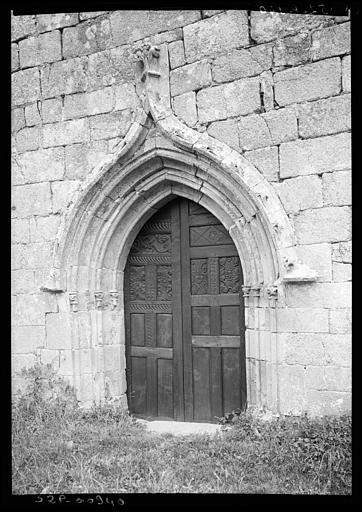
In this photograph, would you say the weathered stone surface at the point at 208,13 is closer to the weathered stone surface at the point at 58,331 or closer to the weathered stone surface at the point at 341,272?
the weathered stone surface at the point at 341,272

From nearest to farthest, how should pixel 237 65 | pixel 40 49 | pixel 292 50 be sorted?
pixel 292 50
pixel 237 65
pixel 40 49

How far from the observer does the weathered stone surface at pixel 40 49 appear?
5578mm

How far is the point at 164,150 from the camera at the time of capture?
201 inches

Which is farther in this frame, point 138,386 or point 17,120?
point 17,120

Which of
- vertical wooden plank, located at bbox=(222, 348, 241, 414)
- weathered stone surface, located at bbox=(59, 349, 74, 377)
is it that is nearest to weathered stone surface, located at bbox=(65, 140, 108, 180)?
weathered stone surface, located at bbox=(59, 349, 74, 377)

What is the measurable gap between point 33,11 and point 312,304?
3.16 m

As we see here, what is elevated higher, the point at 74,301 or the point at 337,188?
the point at 337,188

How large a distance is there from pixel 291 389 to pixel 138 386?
5.75 feet

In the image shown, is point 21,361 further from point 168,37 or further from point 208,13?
point 208,13

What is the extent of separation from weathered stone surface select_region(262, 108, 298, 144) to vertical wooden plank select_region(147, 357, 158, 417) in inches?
98.9

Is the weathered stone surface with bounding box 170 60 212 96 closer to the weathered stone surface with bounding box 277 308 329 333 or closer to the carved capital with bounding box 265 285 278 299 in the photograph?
the carved capital with bounding box 265 285 278 299

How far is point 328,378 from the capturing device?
175 inches

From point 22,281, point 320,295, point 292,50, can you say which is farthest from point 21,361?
point 292,50
